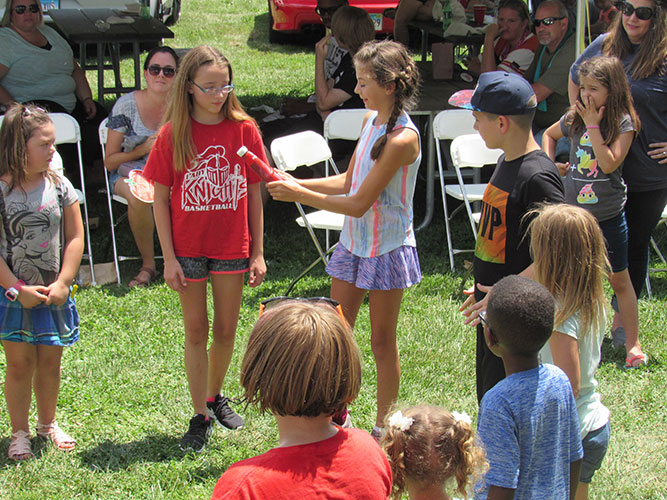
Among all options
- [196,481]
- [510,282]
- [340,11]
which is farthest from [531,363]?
[340,11]

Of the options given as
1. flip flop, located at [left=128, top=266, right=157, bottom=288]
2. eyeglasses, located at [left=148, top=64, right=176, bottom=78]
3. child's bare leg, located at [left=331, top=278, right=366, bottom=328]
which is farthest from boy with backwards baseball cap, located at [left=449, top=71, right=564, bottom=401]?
flip flop, located at [left=128, top=266, right=157, bottom=288]

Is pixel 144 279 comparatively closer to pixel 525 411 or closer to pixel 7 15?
pixel 7 15

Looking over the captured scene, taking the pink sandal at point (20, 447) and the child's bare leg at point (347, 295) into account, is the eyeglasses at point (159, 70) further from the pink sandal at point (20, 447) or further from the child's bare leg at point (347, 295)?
the pink sandal at point (20, 447)

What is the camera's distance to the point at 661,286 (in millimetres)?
4980

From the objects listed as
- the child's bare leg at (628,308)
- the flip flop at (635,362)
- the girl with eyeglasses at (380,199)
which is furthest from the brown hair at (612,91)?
the flip flop at (635,362)

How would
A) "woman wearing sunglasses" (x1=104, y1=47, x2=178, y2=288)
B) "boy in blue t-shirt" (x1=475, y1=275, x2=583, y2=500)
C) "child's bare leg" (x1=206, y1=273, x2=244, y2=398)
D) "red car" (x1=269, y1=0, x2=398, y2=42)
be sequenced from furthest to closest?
"red car" (x1=269, y1=0, x2=398, y2=42), "woman wearing sunglasses" (x1=104, y1=47, x2=178, y2=288), "child's bare leg" (x1=206, y1=273, x2=244, y2=398), "boy in blue t-shirt" (x1=475, y1=275, x2=583, y2=500)

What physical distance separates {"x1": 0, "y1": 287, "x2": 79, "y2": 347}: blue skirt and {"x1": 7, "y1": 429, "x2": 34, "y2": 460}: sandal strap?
1.44ft

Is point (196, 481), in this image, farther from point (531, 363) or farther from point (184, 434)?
point (531, 363)

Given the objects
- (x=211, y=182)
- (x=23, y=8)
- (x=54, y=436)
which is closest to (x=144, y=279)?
(x=54, y=436)

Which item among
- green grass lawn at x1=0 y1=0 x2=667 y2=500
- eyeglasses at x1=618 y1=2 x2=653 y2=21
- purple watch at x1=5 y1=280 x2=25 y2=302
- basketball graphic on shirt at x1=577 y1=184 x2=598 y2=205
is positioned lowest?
green grass lawn at x1=0 y1=0 x2=667 y2=500

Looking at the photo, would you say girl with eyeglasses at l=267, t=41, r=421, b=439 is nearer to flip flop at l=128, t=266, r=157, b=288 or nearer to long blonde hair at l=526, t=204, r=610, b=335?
long blonde hair at l=526, t=204, r=610, b=335

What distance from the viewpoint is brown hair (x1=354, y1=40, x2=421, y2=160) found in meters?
2.80

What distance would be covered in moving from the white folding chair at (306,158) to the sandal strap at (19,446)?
6.67 ft

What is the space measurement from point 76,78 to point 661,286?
16.7 feet
